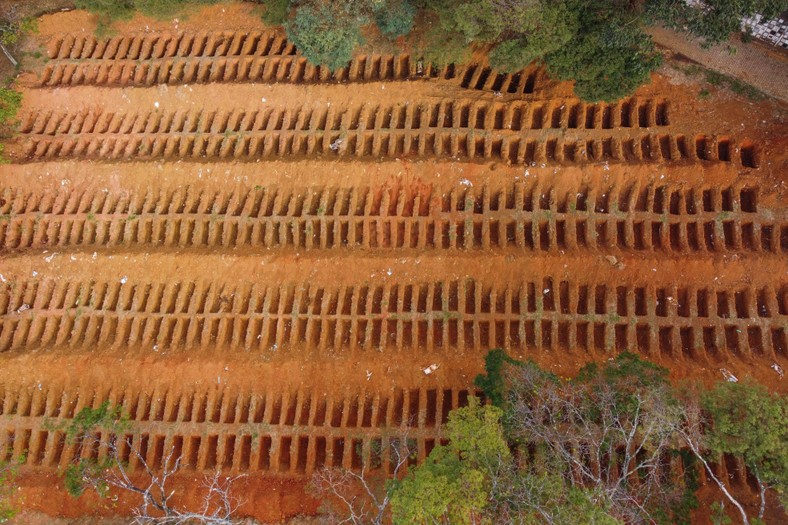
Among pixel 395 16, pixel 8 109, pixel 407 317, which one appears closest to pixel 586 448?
pixel 407 317

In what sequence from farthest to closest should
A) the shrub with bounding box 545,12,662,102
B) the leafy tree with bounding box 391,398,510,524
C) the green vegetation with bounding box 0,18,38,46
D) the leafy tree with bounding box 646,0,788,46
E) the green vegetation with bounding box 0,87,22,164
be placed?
the green vegetation with bounding box 0,18,38,46, the green vegetation with bounding box 0,87,22,164, the shrub with bounding box 545,12,662,102, the leafy tree with bounding box 646,0,788,46, the leafy tree with bounding box 391,398,510,524

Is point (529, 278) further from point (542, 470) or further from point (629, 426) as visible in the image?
point (542, 470)

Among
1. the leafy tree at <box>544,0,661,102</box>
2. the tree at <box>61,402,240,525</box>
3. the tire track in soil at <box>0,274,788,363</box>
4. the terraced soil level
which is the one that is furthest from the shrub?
the tree at <box>61,402,240,525</box>

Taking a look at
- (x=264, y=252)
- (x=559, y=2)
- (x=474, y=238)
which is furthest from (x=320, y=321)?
(x=559, y=2)

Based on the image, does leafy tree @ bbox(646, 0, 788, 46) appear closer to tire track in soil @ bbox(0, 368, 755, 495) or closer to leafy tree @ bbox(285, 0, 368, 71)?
leafy tree @ bbox(285, 0, 368, 71)

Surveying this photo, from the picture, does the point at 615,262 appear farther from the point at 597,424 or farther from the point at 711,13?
the point at 711,13
